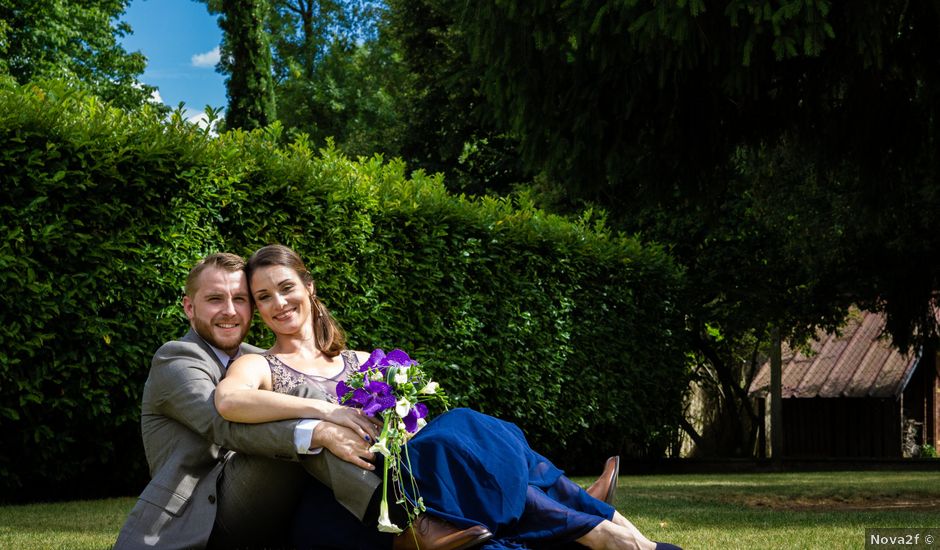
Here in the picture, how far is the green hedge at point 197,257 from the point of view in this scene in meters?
7.71

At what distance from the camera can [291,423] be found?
3.84 meters

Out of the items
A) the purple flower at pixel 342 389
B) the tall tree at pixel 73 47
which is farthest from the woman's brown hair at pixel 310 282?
the tall tree at pixel 73 47

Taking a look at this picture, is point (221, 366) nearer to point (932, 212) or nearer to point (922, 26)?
point (922, 26)

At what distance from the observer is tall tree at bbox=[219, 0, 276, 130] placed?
19547 millimetres

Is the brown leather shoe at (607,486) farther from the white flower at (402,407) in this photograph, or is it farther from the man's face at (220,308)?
the man's face at (220,308)

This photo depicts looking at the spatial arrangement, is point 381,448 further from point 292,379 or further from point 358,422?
point 292,379

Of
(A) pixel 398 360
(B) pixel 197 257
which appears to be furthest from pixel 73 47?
(A) pixel 398 360

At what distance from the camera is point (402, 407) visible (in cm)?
377

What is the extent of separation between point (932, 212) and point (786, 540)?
687cm

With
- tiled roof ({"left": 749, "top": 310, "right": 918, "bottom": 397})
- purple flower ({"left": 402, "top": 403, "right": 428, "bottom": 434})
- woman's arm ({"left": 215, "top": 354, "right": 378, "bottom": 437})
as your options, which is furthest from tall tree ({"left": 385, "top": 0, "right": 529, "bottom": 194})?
woman's arm ({"left": 215, "top": 354, "right": 378, "bottom": 437})

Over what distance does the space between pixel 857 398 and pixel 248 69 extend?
18.5 metres

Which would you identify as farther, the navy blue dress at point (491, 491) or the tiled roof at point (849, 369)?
the tiled roof at point (849, 369)

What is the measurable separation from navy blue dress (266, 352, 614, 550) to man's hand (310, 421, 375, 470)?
0.22 m

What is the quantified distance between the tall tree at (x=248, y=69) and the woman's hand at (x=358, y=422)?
16.4 metres
